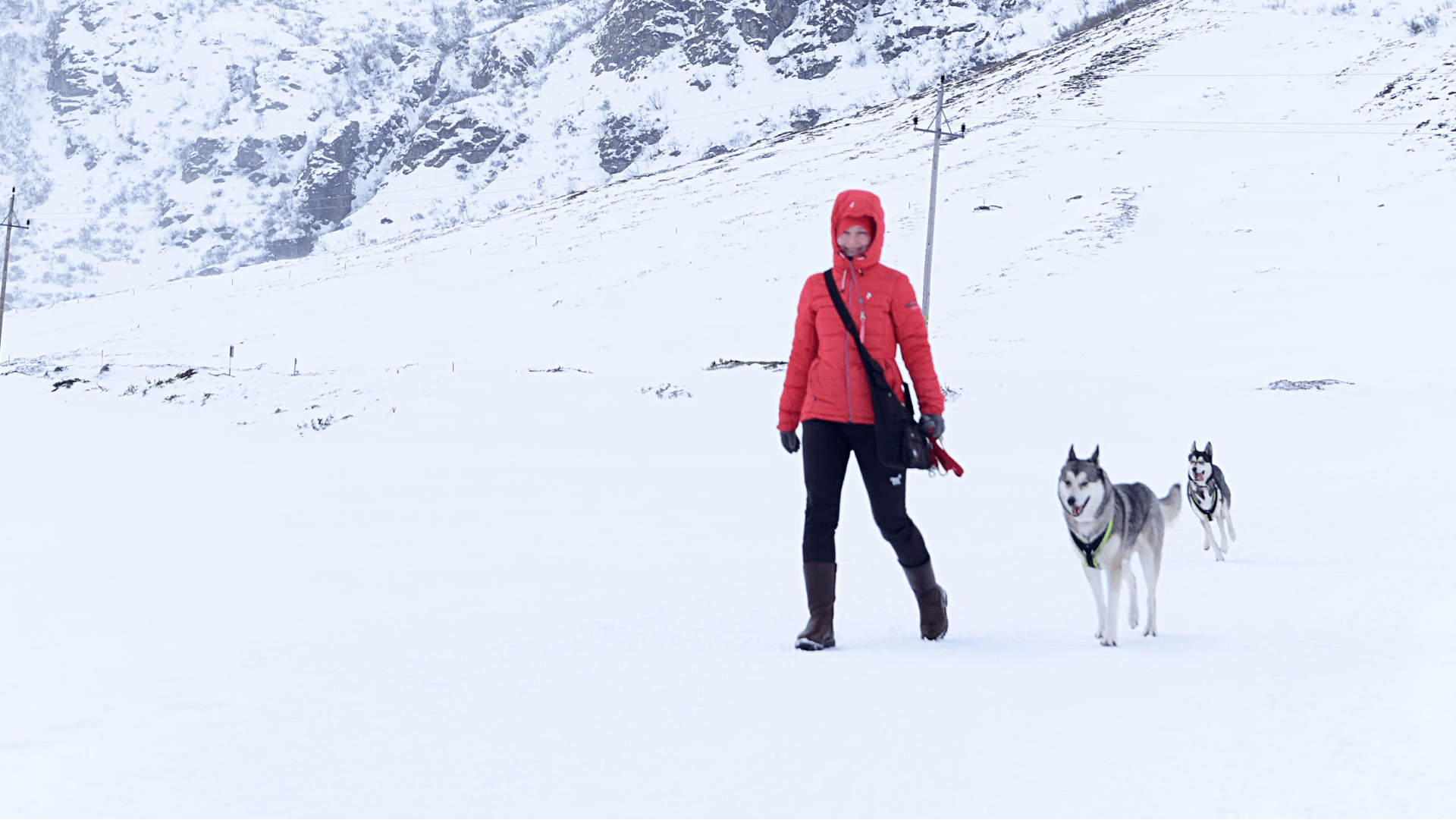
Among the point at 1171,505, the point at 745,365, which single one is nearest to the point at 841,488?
the point at 1171,505

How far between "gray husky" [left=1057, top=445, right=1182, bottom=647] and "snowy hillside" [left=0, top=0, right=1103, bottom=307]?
84145 millimetres

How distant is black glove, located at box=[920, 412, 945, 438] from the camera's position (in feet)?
14.3

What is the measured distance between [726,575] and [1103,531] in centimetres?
253

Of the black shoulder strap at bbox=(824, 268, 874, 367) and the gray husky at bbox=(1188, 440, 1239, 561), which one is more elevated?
the black shoulder strap at bbox=(824, 268, 874, 367)

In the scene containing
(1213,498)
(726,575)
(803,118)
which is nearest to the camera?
(726,575)

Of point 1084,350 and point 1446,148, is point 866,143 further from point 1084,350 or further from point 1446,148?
point 1084,350

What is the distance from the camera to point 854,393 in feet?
14.3

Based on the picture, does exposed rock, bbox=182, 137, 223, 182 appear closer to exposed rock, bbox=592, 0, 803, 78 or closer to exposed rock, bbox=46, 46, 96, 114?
exposed rock, bbox=46, 46, 96, 114

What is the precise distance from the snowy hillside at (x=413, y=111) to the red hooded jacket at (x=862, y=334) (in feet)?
275

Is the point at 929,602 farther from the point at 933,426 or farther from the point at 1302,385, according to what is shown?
the point at 1302,385

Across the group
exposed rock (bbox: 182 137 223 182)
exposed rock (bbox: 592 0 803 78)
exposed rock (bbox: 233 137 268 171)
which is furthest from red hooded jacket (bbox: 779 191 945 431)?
exposed rock (bbox: 182 137 223 182)

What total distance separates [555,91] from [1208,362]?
119289 millimetres

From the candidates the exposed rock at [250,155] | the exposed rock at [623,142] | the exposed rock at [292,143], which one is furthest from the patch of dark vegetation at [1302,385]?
the exposed rock at [250,155]

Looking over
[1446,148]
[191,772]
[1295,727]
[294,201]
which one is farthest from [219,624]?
[294,201]
